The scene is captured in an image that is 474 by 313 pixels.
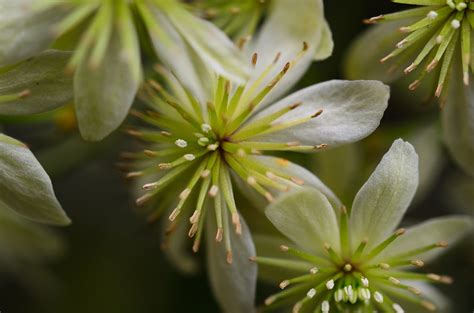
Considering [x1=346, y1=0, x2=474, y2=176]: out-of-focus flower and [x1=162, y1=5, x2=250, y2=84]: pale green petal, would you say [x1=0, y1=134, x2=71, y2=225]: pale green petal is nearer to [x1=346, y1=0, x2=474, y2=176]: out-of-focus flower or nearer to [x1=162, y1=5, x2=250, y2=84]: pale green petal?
[x1=162, y1=5, x2=250, y2=84]: pale green petal

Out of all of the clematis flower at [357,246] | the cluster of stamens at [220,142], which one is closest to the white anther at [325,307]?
the clematis flower at [357,246]

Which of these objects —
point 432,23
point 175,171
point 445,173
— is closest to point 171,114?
point 175,171

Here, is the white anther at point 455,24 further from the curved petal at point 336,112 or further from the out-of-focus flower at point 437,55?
the curved petal at point 336,112

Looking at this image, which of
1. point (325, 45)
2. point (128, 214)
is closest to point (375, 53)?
point (325, 45)

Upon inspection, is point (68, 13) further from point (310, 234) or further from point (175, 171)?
point (310, 234)

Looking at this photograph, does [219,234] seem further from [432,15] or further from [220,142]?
[432,15]

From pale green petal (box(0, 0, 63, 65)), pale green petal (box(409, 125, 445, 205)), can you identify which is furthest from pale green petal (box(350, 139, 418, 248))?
pale green petal (box(0, 0, 63, 65))
